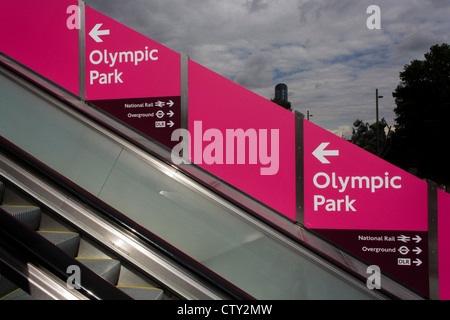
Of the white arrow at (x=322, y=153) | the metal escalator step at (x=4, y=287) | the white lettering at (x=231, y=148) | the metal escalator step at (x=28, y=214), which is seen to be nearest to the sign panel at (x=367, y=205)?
the white arrow at (x=322, y=153)

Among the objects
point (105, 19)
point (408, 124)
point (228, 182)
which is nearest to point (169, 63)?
point (105, 19)

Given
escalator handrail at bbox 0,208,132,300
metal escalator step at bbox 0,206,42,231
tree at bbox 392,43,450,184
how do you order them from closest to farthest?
escalator handrail at bbox 0,208,132,300
metal escalator step at bbox 0,206,42,231
tree at bbox 392,43,450,184

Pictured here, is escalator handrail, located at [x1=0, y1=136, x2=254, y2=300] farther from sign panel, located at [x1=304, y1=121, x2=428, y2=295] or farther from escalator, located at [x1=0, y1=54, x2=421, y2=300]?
sign panel, located at [x1=304, y1=121, x2=428, y2=295]

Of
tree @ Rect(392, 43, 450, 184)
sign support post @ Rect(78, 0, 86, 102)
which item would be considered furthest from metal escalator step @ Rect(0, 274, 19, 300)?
tree @ Rect(392, 43, 450, 184)

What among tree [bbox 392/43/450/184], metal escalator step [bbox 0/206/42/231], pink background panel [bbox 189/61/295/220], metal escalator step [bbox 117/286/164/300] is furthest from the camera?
tree [bbox 392/43/450/184]

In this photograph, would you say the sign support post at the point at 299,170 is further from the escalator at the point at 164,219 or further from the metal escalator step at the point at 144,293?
the metal escalator step at the point at 144,293

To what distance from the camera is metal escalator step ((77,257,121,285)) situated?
8.29 feet

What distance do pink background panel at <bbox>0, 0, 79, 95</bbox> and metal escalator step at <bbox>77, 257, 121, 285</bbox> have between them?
2708mm

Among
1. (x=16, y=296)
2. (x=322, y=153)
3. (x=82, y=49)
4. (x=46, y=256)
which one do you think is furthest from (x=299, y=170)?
(x=82, y=49)

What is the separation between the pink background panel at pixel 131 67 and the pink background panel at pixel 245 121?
298 mm

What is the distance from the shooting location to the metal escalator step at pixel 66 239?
260 cm

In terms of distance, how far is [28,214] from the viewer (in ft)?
8.96

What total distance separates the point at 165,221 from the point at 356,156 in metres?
2.23

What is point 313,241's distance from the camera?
11.2ft
